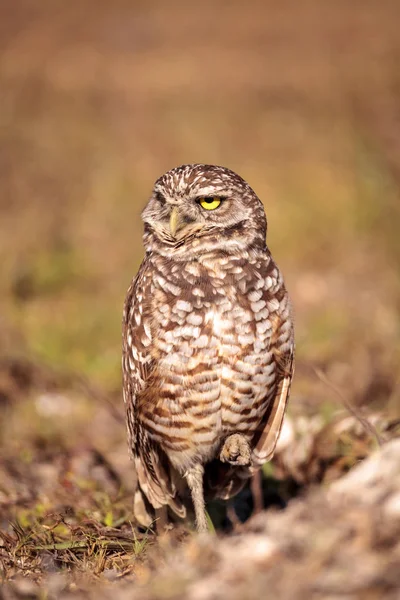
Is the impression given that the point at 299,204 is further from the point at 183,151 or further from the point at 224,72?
the point at 224,72

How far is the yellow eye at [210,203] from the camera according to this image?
289 cm

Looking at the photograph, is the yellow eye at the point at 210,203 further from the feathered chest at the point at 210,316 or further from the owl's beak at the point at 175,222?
the feathered chest at the point at 210,316

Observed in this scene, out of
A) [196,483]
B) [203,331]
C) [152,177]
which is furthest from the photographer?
[152,177]

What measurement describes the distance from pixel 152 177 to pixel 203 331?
5856 millimetres

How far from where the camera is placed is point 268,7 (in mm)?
12758

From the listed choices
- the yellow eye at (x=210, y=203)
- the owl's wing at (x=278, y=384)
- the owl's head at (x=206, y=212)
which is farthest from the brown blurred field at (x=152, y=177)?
the yellow eye at (x=210, y=203)

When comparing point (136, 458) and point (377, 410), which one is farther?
point (377, 410)

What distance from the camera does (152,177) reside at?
27.7 ft

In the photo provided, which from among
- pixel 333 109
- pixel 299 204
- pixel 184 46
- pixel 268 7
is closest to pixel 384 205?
pixel 299 204

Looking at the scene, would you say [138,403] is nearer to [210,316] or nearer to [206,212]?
[210,316]

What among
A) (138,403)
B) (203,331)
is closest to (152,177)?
(138,403)

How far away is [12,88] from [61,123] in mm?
1172

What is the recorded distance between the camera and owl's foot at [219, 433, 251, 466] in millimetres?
2896

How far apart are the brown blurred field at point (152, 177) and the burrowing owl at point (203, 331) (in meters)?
0.39
